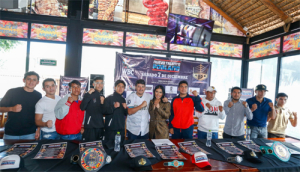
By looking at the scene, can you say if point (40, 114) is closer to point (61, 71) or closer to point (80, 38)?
point (61, 71)

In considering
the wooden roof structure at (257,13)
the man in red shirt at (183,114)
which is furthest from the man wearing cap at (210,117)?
the wooden roof structure at (257,13)

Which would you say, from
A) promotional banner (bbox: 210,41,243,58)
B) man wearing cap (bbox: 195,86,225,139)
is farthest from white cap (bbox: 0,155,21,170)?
promotional banner (bbox: 210,41,243,58)

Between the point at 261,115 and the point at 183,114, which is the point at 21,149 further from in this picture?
the point at 261,115

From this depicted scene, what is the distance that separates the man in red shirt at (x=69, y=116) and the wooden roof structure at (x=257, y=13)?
4690 millimetres

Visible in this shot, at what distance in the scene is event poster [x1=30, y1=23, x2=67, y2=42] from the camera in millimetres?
4188

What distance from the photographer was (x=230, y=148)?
1.90 meters

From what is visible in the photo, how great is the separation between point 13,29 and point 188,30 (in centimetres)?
455

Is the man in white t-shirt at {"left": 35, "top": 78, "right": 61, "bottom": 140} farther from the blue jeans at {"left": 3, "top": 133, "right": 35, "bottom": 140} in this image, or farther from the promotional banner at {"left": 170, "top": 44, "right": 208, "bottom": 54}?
the promotional banner at {"left": 170, "top": 44, "right": 208, "bottom": 54}

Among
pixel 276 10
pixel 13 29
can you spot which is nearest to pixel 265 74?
pixel 276 10

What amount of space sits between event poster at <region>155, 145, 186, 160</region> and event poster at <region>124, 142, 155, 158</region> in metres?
0.11

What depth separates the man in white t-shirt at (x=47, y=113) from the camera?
218 centimetres

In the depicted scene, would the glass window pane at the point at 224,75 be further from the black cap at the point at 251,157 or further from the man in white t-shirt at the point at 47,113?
the man in white t-shirt at the point at 47,113

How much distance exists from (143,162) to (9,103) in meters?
2.11

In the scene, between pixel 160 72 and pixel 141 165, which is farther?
pixel 160 72
